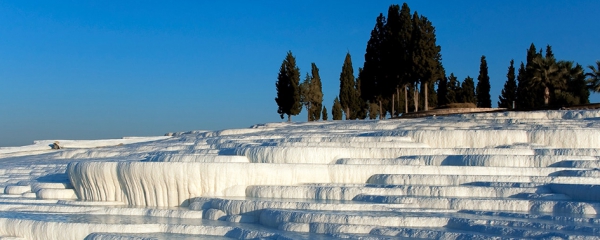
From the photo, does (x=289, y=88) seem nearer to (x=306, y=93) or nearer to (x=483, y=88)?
(x=306, y=93)

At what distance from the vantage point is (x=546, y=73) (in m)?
41.9

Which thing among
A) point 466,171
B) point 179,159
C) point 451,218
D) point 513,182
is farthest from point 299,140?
point 451,218

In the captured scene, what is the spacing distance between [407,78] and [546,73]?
9.34 metres

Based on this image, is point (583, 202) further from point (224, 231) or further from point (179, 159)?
point (179, 159)

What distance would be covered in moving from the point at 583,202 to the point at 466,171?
10.9ft

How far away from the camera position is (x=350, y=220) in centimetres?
1100

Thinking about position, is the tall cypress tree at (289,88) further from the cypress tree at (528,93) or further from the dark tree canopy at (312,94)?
the cypress tree at (528,93)

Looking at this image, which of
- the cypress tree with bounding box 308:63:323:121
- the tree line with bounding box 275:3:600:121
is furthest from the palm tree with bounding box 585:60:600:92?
the cypress tree with bounding box 308:63:323:121

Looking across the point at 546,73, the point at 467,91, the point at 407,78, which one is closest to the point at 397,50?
the point at 407,78

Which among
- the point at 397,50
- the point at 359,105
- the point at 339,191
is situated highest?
the point at 397,50

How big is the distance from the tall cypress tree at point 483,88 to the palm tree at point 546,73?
14.4m

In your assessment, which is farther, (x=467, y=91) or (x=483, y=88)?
(x=467, y=91)

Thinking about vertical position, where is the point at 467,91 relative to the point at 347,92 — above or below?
above

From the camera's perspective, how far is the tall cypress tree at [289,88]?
48.9 meters
